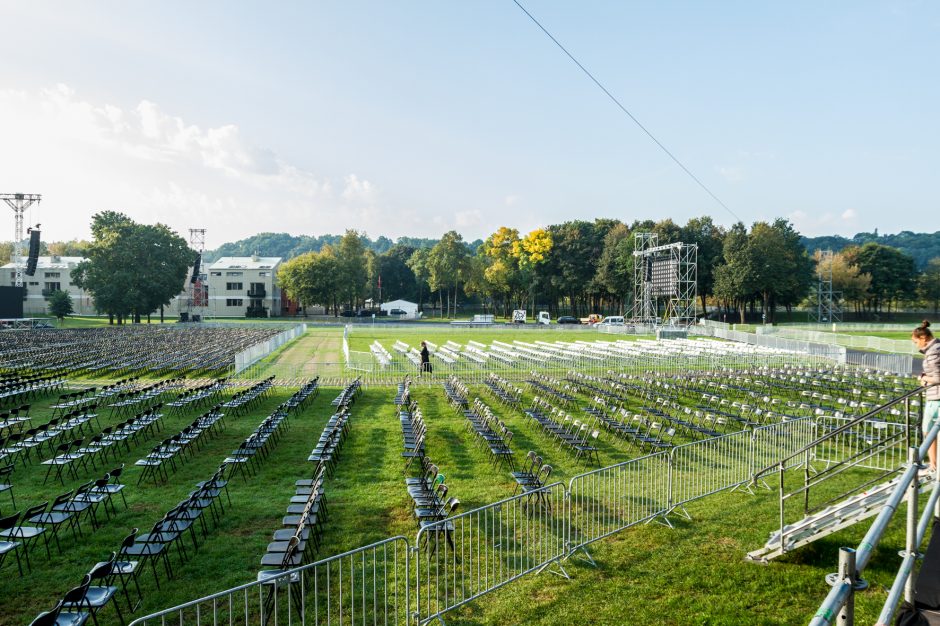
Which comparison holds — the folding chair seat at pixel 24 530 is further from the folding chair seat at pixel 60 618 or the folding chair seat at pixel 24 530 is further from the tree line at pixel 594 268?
the tree line at pixel 594 268

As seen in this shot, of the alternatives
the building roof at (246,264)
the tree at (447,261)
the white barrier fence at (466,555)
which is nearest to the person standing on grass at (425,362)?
the white barrier fence at (466,555)

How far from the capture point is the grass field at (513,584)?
6.04 m

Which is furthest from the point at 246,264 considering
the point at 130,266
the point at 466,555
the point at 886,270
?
the point at 886,270

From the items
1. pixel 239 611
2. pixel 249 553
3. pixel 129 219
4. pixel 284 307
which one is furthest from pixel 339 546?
pixel 284 307

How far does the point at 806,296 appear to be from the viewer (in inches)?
3273

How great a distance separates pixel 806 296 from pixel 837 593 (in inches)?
3667

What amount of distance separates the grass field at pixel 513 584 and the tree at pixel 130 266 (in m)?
54.9

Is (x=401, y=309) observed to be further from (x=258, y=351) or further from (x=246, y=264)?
(x=258, y=351)

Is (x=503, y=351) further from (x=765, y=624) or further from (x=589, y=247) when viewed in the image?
(x=589, y=247)

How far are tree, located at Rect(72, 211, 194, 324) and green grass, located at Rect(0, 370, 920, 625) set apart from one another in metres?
55.6

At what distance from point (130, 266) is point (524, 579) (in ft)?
217

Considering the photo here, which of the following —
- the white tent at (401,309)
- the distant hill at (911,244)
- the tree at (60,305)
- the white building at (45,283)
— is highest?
the distant hill at (911,244)

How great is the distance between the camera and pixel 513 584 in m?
6.66

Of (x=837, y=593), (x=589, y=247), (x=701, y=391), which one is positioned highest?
(x=589, y=247)
